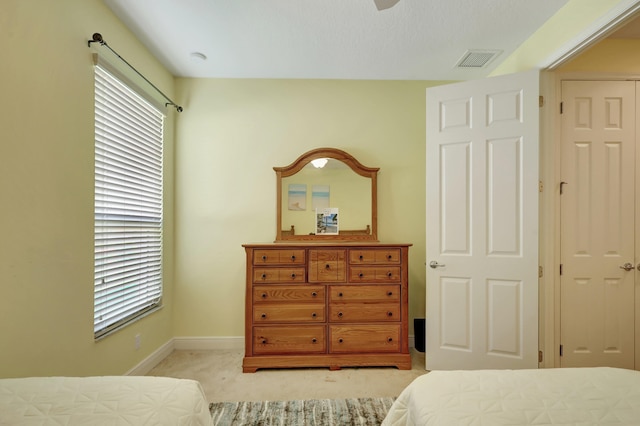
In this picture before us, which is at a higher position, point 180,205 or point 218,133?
point 218,133

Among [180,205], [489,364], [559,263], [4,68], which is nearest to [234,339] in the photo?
[180,205]

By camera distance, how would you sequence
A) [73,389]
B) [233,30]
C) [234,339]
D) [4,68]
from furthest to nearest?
[234,339] → [233,30] → [4,68] → [73,389]

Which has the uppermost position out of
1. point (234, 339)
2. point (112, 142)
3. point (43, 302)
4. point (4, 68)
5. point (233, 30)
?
point (233, 30)

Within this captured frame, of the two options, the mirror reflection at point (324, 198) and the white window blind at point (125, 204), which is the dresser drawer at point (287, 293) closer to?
the mirror reflection at point (324, 198)

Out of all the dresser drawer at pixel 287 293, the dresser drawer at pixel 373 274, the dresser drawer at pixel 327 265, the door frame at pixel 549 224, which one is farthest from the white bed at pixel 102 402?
the door frame at pixel 549 224

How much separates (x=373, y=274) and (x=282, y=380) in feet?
3.74

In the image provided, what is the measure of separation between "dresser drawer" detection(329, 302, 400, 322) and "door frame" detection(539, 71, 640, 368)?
113 cm

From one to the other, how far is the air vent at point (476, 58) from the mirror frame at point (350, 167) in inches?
49.1

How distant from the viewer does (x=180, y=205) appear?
3281 mm

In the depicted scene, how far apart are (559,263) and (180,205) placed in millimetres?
3413

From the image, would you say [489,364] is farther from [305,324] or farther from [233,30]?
[233,30]

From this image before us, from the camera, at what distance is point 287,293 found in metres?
2.76

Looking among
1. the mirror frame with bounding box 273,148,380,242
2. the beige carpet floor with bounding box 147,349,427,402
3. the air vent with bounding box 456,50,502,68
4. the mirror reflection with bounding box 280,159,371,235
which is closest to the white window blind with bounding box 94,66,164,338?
the beige carpet floor with bounding box 147,349,427,402

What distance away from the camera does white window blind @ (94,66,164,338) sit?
2.17 metres
